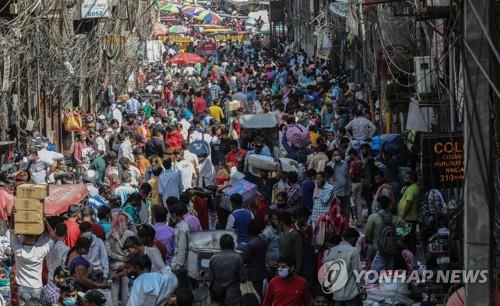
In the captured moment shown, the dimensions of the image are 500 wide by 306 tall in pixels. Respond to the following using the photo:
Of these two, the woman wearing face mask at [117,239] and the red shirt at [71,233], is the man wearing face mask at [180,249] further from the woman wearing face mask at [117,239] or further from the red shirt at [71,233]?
the red shirt at [71,233]

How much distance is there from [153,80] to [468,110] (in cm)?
4002

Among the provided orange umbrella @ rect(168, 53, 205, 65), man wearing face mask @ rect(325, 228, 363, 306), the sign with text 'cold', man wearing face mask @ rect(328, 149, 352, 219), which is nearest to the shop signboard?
man wearing face mask @ rect(325, 228, 363, 306)

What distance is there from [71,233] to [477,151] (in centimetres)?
601

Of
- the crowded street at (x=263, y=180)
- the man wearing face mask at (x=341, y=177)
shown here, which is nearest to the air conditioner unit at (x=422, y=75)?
the crowded street at (x=263, y=180)

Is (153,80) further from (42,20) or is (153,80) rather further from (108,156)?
(108,156)

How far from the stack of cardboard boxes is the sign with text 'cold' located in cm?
1624

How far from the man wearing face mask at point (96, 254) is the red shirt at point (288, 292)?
2135 mm

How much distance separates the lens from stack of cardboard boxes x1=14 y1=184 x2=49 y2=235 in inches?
518

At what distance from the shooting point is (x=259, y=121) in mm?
23297

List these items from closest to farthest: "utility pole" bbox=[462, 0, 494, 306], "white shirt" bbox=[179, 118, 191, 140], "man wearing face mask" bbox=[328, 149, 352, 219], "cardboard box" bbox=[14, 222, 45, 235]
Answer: "utility pole" bbox=[462, 0, 494, 306] < "cardboard box" bbox=[14, 222, 45, 235] < "man wearing face mask" bbox=[328, 149, 352, 219] < "white shirt" bbox=[179, 118, 191, 140]

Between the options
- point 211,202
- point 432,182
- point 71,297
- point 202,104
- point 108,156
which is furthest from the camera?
point 202,104

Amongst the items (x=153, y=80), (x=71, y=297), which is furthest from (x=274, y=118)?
(x=153, y=80)

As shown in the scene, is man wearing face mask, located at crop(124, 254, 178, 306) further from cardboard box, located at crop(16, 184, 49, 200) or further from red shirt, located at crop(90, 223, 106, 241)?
red shirt, located at crop(90, 223, 106, 241)

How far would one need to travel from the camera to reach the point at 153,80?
48.5 metres
